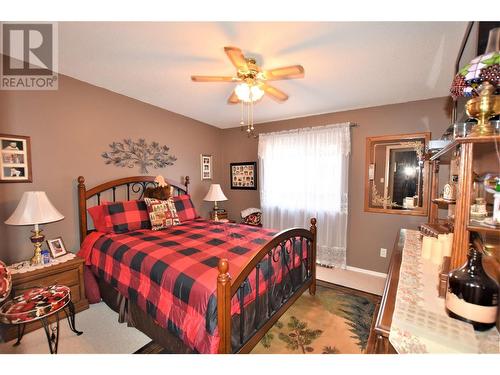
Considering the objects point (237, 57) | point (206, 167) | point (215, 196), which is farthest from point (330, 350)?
point (206, 167)

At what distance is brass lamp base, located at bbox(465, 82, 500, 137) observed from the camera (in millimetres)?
851

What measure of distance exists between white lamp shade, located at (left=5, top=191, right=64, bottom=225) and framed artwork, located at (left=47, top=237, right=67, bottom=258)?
0.41m

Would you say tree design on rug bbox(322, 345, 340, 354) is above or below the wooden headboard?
below

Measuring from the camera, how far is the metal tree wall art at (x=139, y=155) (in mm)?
2947

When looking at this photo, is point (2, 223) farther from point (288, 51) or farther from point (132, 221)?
point (288, 51)

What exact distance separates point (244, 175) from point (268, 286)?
108 inches

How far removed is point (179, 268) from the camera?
162cm

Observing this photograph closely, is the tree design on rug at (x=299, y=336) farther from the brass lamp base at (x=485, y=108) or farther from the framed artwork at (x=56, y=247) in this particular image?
the framed artwork at (x=56, y=247)

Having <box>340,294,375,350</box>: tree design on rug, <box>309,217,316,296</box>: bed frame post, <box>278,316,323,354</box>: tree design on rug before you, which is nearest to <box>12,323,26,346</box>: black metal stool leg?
<box>278,316,323,354</box>: tree design on rug

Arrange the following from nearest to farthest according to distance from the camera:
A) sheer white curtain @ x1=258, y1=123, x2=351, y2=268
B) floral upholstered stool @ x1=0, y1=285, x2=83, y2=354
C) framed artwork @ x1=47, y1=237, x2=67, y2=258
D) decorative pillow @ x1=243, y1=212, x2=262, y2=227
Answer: floral upholstered stool @ x1=0, y1=285, x2=83, y2=354
framed artwork @ x1=47, y1=237, x2=67, y2=258
sheer white curtain @ x1=258, y1=123, x2=351, y2=268
decorative pillow @ x1=243, y1=212, x2=262, y2=227

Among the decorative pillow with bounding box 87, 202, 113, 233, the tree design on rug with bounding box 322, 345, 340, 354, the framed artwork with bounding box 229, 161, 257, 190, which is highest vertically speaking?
the framed artwork with bounding box 229, 161, 257, 190

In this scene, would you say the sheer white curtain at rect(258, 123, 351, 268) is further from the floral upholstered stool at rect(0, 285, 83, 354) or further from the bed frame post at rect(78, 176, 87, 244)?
the floral upholstered stool at rect(0, 285, 83, 354)

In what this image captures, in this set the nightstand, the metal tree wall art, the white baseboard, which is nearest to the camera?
the nightstand
